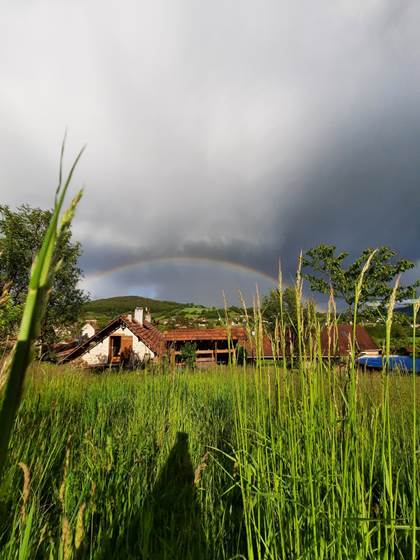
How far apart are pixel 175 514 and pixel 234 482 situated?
587 millimetres

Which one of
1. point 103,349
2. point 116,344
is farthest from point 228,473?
point 103,349

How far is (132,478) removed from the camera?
2395 mm

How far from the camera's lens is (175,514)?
232cm

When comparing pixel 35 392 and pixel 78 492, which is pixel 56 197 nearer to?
pixel 78 492

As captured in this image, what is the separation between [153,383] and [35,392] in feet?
6.12

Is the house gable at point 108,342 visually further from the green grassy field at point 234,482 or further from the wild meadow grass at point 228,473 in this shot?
the green grassy field at point 234,482

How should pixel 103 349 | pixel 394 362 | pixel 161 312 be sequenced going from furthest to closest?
pixel 161 312, pixel 103 349, pixel 394 362

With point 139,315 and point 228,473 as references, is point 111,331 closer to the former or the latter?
point 139,315

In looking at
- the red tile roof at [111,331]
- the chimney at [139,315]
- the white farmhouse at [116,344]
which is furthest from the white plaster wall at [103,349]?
the chimney at [139,315]

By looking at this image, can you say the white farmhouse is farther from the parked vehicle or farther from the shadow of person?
the shadow of person

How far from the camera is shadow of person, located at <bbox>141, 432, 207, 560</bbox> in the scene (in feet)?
6.15

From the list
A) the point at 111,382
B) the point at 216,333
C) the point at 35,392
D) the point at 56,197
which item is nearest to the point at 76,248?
the point at 216,333

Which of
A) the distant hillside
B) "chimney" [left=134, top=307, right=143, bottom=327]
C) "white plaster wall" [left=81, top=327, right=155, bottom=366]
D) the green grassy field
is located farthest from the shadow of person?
the distant hillside

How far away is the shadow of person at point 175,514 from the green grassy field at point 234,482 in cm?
1
